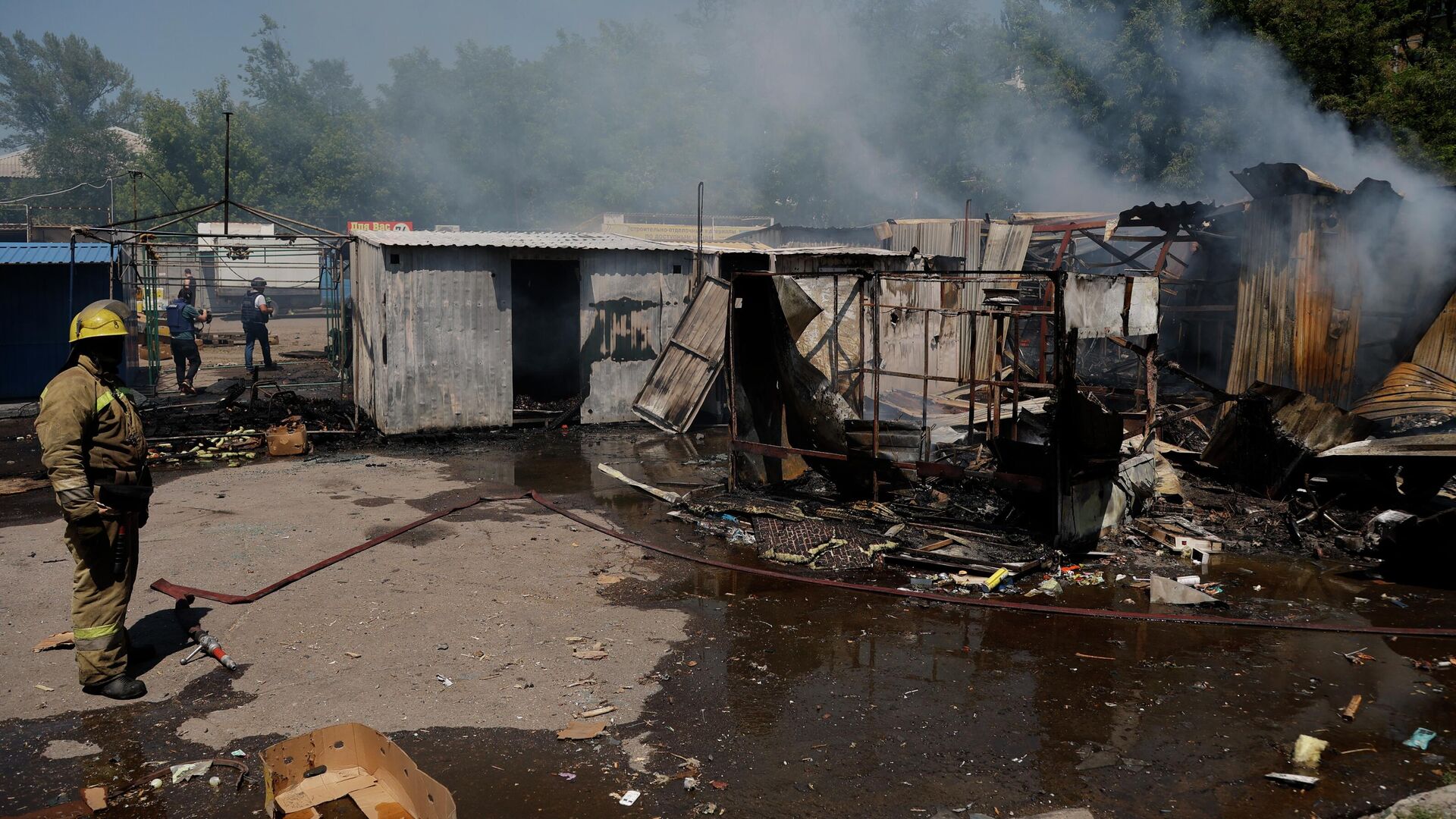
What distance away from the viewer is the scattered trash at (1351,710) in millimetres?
5029

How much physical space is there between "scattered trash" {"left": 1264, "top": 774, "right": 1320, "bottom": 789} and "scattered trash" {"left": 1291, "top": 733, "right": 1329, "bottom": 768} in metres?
0.13

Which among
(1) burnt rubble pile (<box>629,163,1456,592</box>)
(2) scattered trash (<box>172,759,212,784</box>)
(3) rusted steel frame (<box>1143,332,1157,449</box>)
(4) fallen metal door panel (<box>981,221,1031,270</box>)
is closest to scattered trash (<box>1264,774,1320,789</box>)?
(1) burnt rubble pile (<box>629,163,1456,592</box>)

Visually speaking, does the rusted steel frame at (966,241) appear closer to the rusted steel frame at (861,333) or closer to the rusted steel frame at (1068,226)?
the rusted steel frame at (1068,226)

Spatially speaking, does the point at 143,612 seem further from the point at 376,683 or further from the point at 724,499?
the point at 724,499

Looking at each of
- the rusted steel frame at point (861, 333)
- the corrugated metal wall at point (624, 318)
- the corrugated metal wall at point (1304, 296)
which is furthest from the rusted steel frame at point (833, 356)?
the corrugated metal wall at point (1304, 296)

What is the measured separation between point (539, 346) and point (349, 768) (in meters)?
13.7

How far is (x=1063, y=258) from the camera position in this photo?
53.0 ft

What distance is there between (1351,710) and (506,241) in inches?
444

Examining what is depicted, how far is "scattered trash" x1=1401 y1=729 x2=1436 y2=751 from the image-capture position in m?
4.70

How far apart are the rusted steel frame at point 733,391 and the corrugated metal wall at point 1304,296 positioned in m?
7.43

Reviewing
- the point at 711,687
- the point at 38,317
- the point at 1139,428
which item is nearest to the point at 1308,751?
the point at 711,687

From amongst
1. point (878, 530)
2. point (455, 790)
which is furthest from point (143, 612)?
point (878, 530)

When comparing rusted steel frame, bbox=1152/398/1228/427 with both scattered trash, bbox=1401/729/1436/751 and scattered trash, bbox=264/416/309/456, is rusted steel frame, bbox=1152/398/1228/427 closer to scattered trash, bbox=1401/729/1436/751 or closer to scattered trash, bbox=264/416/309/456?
scattered trash, bbox=1401/729/1436/751

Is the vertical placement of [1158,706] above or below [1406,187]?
below
